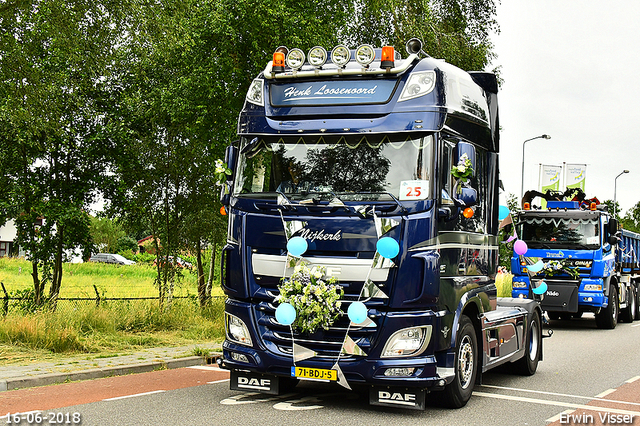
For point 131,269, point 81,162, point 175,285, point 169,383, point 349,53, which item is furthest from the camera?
point 131,269

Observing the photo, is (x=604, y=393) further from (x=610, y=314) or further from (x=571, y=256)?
(x=610, y=314)

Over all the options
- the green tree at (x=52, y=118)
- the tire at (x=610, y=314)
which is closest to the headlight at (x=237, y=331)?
the green tree at (x=52, y=118)

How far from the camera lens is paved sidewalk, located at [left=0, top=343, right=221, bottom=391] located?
8617 millimetres

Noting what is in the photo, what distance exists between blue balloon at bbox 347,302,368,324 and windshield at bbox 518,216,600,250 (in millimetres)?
12984

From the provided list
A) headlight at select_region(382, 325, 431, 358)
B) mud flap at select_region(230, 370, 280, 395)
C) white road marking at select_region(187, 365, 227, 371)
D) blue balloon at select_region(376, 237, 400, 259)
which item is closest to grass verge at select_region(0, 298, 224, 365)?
white road marking at select_region(187, 365, 227, 371)

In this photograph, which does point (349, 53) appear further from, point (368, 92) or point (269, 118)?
point (269, 118)

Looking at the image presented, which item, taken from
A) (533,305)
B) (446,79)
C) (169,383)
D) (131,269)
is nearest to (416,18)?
(533,305)

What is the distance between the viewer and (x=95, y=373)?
9305 millimetres

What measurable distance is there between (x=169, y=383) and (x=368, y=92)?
455 centimetres

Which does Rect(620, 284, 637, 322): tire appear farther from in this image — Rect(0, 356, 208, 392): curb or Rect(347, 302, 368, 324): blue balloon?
Rect(347, 302, 368, 324): blue balloon

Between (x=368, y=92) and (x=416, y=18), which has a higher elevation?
(x=416, y=18)

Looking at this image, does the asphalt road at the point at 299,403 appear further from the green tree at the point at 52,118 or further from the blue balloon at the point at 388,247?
the green tree at the point at 52,118

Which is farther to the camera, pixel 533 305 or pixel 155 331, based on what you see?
pixel 155 331

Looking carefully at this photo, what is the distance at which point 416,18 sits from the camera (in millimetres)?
20250
